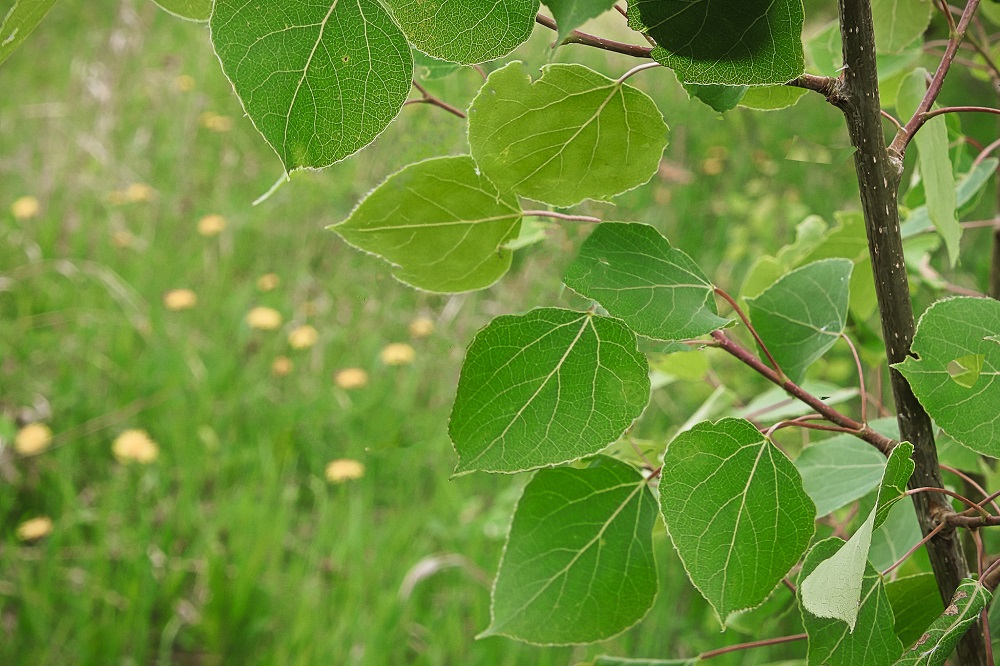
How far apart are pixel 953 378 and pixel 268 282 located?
6.01 ft

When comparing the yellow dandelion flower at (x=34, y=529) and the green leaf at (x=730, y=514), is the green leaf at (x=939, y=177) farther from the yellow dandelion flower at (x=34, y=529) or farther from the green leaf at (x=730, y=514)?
the yellow dandelion flower at (x=34, y=529)

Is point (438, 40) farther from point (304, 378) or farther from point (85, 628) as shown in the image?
point (304, 378)

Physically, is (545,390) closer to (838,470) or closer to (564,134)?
(564,134)

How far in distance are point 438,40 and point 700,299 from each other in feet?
0.54

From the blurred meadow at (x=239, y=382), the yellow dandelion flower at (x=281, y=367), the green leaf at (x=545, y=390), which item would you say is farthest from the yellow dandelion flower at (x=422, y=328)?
the green leaf at (x=545, y=390)

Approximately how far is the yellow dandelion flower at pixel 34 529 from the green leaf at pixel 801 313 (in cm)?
123

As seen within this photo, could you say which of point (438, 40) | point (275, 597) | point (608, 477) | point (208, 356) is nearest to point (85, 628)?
point (275, 597)

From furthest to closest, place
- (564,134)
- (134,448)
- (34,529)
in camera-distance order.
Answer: (134,448), (34,529), (564,134)

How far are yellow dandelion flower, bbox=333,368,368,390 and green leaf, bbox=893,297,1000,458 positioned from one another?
1507 mm

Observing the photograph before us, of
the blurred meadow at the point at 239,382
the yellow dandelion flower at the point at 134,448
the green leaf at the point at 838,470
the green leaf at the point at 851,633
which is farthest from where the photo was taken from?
the yellow dandelion flower at the point at 134,448

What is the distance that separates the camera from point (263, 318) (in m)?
1.87

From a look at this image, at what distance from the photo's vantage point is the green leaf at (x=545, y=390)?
0.33m

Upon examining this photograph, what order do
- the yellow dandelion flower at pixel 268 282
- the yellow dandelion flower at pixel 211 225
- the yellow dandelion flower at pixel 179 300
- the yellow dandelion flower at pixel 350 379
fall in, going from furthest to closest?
the yellow dandelion flower at pixel 211 225
the yellow dandelion flower at pixel 268 282
the yellow dandelion flower at pixel 179 300
the yellow dandelion flower at pixel 350 379

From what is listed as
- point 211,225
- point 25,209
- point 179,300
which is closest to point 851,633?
point 179,300
